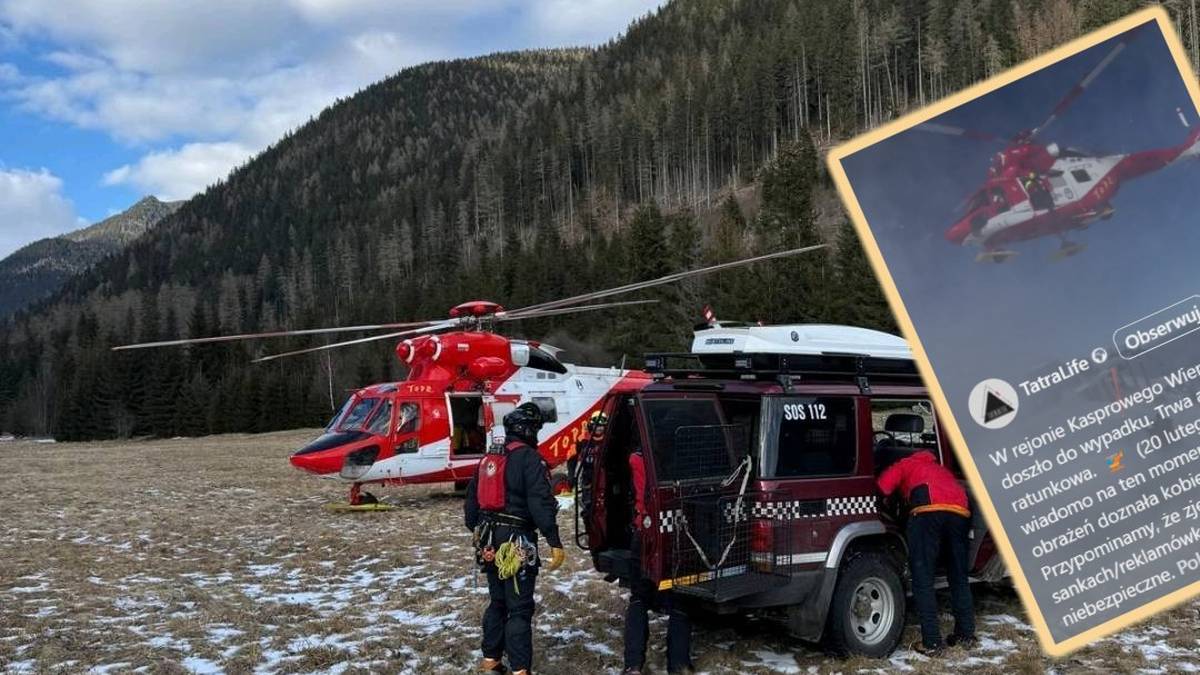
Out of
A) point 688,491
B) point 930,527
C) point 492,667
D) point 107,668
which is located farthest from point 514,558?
point 107,668

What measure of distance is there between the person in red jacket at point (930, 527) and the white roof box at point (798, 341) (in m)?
1.13

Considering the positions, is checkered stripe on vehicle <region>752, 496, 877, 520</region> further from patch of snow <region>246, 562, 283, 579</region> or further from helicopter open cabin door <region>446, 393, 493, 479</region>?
helicopter open cabin door <region>446, 393, 493, 479</region>

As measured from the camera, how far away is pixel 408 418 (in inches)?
588

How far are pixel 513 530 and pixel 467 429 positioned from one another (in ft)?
32.1

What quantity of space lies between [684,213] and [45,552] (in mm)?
47262

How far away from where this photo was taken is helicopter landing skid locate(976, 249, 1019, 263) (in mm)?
2451

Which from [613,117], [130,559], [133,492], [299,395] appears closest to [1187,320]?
[130,559]

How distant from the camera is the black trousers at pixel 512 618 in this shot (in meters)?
6.08

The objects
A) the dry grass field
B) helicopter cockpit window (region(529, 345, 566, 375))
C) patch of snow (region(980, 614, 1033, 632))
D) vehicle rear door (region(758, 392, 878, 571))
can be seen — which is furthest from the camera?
helicopter cockpit window (region(529, 345, 566, 375))

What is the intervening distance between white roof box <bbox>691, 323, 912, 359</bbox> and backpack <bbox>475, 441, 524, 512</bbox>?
6.57ft

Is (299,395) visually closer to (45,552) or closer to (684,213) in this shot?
(684,213)

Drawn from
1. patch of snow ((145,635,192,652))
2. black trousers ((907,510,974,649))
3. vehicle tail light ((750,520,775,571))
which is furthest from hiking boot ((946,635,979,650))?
patch of snow ((145,635,192,652))

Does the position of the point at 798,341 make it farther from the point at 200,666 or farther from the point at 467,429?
the point at 467,429

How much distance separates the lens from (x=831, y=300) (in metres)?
37.8
